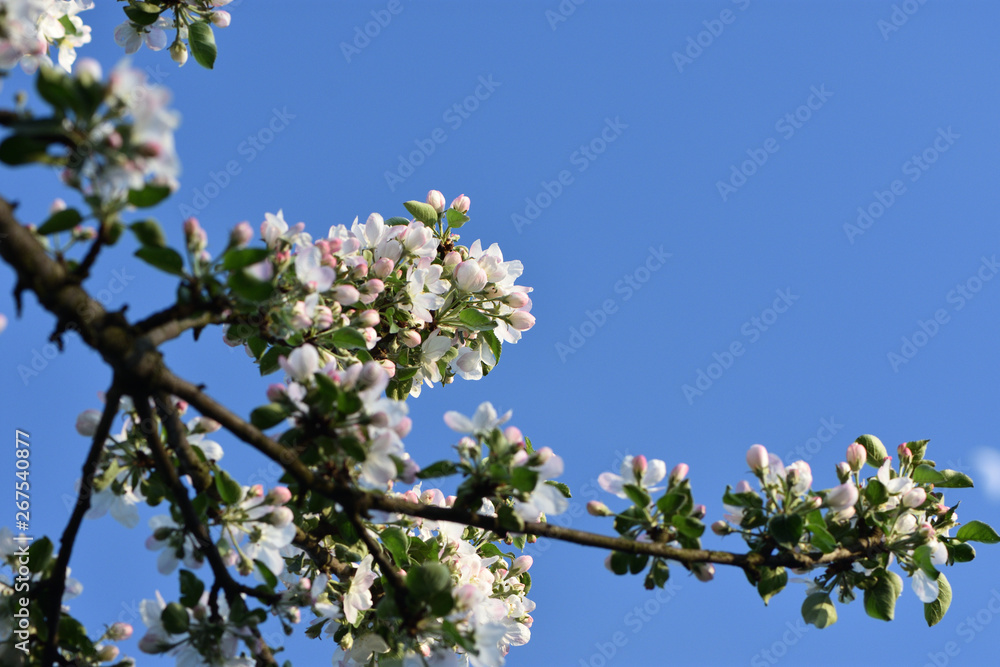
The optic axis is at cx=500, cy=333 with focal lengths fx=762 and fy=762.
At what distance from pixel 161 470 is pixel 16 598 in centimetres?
61

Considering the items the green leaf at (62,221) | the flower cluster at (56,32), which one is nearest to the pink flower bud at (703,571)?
the green leaf at (62,221)

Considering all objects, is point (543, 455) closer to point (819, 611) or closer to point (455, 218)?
point (819, 611)

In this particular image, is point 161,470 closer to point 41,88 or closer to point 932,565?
point 41,88

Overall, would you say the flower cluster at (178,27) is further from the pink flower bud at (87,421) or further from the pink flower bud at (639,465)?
the pink flower bud at (639,465)

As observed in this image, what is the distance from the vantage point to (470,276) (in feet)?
11.4

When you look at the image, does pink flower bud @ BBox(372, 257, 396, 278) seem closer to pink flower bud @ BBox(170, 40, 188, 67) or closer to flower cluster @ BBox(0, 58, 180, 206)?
pink flower bud @ BBox(170, 40, 188, 67)

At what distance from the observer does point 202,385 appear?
1944mm

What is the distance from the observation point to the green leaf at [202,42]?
354cm

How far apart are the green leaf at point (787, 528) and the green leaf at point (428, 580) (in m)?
0.96

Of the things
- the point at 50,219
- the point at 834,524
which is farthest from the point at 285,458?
the point at 834,524

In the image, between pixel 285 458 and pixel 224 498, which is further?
pixel 224 498

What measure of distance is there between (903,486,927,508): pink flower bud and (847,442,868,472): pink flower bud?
0.21m

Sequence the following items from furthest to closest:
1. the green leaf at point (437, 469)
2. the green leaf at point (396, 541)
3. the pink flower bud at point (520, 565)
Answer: the pink flower bud at point (520, 565), the green leaf at point (396, 541), the green leaf at point (437, 469)

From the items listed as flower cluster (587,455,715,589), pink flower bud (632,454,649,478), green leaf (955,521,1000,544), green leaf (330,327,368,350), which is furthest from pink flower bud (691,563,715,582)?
green leaf (330,327,368,350)
